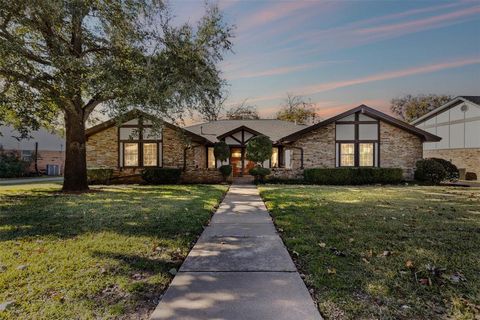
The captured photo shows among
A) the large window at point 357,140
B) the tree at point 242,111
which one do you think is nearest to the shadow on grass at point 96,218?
the large window at point 357,140

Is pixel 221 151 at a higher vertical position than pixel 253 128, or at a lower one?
lower

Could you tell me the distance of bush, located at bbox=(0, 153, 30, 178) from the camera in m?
24.0

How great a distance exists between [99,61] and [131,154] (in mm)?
9937

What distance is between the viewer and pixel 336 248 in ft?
14.6

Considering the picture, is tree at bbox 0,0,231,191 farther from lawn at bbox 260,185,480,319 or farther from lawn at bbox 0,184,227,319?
lawn at bbox 260,185,480,319

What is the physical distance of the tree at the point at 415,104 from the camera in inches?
1686

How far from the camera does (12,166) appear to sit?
965 inches

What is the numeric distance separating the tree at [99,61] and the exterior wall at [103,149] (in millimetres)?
6045

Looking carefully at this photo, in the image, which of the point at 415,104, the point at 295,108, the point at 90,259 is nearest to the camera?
the point at 90,259

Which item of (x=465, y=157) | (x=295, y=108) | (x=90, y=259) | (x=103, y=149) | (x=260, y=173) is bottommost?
(x=90, y=259)

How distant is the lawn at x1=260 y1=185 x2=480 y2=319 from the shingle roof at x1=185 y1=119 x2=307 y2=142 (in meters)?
17.0

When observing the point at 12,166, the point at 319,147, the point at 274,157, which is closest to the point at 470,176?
the point at 319,147

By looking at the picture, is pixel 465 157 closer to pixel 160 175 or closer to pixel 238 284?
pixel 160 175

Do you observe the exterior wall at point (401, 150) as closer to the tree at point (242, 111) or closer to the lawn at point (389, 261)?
the lawn at point (389, 261)
